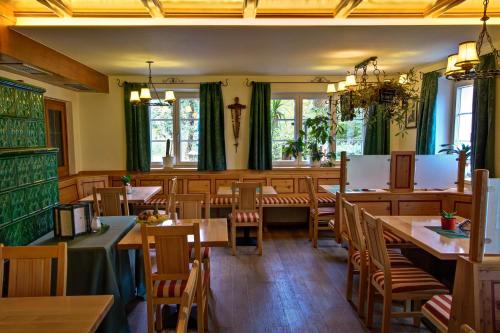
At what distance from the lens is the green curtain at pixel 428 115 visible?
4824 millimetres

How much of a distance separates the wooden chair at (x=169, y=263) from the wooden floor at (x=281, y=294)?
0.54m

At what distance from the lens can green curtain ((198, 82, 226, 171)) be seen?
5.72 metres

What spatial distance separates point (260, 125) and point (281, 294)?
3085 millimetres

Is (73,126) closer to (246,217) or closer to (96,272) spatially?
(246,217)

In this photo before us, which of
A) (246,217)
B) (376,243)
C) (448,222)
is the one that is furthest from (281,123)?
(376,243)

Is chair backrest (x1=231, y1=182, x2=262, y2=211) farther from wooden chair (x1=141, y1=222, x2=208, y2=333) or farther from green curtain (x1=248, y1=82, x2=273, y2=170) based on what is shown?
wooden chair (x1=141, y1=222, x2=208, y2=333)

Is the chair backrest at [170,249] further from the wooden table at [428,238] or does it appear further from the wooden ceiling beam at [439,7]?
the wooden ceiling beam at [439,7]

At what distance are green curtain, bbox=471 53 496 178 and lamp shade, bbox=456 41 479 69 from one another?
6.28 feet

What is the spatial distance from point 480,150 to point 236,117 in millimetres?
3456

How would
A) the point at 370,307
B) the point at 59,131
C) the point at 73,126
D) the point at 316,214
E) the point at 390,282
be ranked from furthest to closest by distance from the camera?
1. the point at 73,126
2. the point at 59,131
3. the point at 316,214
4. the point at 370,307
5. the point at 390,282

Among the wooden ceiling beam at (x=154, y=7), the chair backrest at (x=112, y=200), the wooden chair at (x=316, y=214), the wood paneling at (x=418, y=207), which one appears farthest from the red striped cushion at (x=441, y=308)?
the chair backrest at (x=112, y=200)

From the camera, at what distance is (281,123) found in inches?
238

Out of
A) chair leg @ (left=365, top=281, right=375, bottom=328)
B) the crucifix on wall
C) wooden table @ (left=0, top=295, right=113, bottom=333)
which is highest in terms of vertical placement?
the crucifix on wall

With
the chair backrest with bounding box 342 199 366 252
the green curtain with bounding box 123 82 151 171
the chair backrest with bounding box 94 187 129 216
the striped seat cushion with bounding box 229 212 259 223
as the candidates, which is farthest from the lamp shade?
the green curtain with bounding box 123 82 151 171
